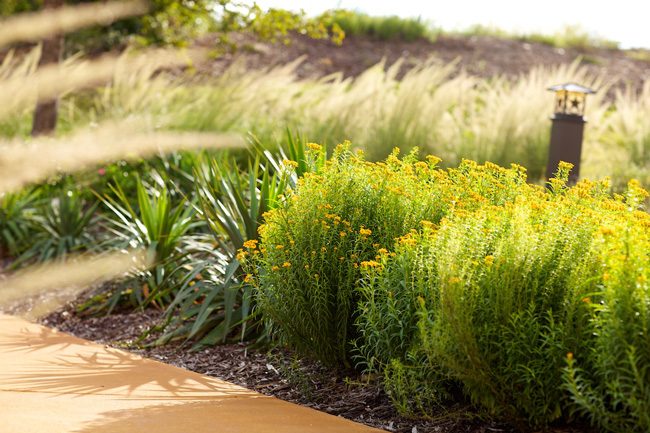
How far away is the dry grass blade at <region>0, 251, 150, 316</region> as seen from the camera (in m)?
6.53

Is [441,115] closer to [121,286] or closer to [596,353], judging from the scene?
[121,286]

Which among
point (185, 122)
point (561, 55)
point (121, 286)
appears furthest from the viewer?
point (561, 55)

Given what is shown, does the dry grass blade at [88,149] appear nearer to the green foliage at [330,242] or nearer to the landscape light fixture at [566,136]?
the landscape light fixture at [566,136]

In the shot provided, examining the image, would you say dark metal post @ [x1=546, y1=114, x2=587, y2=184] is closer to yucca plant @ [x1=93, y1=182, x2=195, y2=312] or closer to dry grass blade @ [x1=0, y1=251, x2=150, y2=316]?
yucca plant @ [x1=93, y1=182, x2=195, y2=312]

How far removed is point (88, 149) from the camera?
9.38 meters

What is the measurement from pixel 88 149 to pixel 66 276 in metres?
2.48

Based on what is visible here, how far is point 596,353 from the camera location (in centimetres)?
311

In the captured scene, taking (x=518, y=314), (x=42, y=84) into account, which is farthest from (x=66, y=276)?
(x=518, y=314)

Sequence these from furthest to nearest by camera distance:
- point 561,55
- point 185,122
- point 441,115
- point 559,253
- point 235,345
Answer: point 561,55 < point 185,122 < point 441,115 < point 235,345 < point 559,253

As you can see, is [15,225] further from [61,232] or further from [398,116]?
[398,116]

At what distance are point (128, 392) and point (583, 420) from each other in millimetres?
2000

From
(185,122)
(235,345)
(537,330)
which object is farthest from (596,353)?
(185,122)

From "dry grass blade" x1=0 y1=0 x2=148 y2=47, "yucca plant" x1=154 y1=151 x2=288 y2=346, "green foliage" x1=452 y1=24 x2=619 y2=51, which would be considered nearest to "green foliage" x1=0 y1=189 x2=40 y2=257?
"dry grass blade" x1=0 y1=0 x2=148 y2=47

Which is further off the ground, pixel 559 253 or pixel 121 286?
pixel 559 253
